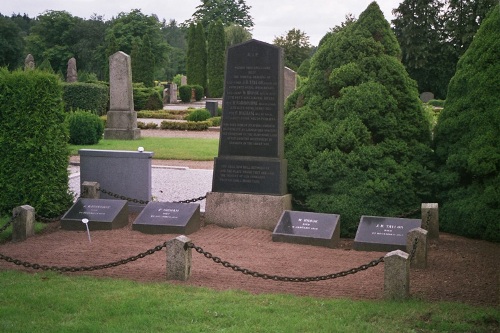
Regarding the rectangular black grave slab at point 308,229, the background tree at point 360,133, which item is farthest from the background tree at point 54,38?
the rectangular black grave slab at point 308,229

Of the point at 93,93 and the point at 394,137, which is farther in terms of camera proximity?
the point at 93,93

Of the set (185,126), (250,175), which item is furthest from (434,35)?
(250,175)

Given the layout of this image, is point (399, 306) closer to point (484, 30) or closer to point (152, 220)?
point (152, 220)

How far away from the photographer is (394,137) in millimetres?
11062

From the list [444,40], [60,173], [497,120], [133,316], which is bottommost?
[133,316]

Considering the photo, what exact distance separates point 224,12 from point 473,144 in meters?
86.6

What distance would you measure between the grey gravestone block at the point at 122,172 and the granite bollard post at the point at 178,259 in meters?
4.16

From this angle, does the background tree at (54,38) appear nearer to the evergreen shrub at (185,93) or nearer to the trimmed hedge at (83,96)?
the evergreen shrub at (185,93)

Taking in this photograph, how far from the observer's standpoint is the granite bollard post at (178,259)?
7605 millimetres

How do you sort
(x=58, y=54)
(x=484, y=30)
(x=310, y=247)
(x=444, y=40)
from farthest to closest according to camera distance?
(x=58, y=54) → (x=444, y=40) → (x=484, y=30) → (x=310, y=247)

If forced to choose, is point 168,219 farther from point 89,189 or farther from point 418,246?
point 418,246

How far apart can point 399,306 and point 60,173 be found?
6253mm

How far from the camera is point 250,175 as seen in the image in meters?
10.7

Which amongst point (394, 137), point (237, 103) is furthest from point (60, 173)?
point (394, 137)
